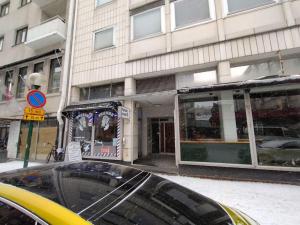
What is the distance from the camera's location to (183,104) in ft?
22.5

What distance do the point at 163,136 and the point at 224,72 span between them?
5.57m

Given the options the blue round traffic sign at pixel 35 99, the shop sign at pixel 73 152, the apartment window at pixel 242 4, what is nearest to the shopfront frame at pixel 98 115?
the shop sign at pixel 73 152

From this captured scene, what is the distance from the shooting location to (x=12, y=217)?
4.23 ft

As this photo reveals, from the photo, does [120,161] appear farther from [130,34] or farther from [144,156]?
[130,34]

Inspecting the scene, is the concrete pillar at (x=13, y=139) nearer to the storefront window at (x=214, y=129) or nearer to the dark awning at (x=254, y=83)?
the storefront window at (x=214, y=129)

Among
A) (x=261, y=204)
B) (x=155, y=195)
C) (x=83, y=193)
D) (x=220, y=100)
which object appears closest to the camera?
(x=83, y=193)

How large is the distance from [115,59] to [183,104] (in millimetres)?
4442

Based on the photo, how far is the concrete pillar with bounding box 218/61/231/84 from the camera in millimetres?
6281

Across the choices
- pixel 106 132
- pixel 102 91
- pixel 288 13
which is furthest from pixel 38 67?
pixel 288 13

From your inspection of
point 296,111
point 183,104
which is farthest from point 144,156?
point 296,111

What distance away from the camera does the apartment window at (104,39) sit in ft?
29.7

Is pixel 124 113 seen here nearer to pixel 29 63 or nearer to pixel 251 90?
pixel 251 90

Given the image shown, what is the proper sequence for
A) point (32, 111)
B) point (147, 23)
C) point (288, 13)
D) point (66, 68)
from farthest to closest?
1. point (66, 68)
2. point (147, 23)
3. point (288, 13)
4. point (32, 111)

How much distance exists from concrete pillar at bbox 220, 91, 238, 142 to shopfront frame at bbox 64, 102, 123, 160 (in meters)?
4.33
